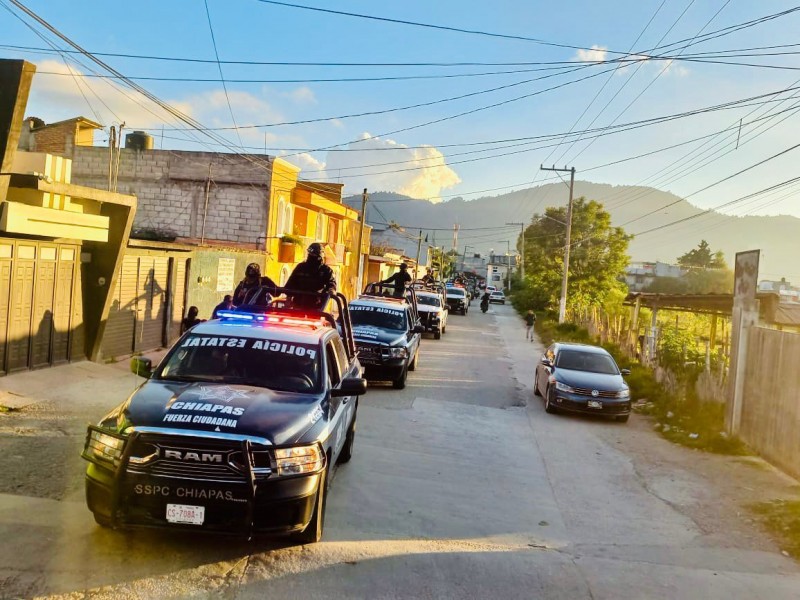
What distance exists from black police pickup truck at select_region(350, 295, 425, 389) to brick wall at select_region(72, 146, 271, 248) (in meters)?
11.4

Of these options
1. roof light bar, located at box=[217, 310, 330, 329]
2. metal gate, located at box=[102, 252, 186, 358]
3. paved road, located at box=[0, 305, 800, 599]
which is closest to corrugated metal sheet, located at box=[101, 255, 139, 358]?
metal gate, located at box=[102, 252, 186, 358]

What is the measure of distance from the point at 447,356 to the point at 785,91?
1233 centimetres

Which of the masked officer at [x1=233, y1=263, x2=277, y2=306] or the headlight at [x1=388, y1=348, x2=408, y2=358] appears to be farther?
the headlight at [x1=388, y1=348, x2=408, y2=358]

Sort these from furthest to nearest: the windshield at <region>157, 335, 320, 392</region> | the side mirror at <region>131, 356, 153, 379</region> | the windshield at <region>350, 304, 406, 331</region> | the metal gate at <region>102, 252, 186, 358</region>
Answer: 1. the windshield at <region>350, 304, 406, 331</region>
2. the metal gate at <region>102, 252, 186, 358</region>
3. the side mirror at <region>131, 356, 153, 379</region>
4. the windshield at <region>157, 335, 320, 392</region>

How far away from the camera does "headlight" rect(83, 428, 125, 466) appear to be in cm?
493

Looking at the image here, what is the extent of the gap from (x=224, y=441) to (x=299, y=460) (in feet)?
1.93

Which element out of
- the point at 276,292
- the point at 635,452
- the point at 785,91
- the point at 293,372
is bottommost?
the point at 635,452

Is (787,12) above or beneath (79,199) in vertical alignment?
above

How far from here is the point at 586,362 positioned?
15047 mm

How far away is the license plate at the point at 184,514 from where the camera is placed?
4.78 meters

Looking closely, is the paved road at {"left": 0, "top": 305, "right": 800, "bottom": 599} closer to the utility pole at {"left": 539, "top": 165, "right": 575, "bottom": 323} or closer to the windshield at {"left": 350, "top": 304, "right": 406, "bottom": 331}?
the windshield at {"left": 350, "top": 304, "right": 406, "bottom": 331}

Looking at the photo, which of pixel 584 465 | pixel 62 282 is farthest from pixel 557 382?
pixel 62 282

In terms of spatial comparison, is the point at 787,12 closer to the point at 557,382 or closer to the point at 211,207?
the point at 557,382

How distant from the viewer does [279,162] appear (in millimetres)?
27016
